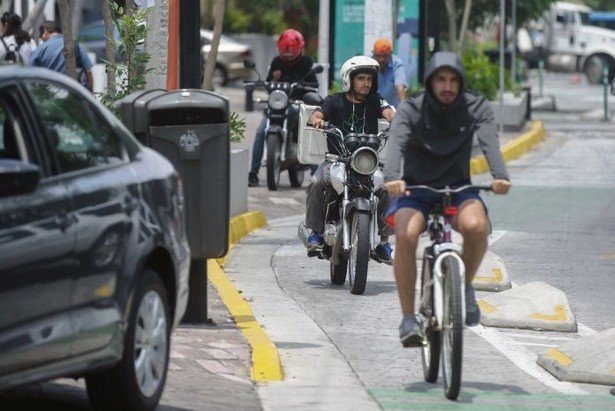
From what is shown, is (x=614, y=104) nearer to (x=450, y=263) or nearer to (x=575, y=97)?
(x=575, y=97)

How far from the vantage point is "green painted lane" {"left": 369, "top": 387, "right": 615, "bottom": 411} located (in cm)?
843

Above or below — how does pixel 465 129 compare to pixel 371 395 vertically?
above

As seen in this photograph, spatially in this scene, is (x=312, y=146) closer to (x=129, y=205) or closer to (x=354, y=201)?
(x=354, y=201)

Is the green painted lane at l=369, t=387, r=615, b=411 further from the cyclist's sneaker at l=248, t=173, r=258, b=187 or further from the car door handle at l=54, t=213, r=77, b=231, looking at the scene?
the cyclist's sneaker at l=248, t=173, r=258, b=187

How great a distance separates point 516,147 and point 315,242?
15364 millimetres

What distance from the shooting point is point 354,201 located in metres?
12.4

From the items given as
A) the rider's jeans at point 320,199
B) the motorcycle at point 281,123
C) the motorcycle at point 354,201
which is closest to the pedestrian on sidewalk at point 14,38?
the motorcycle at point 281,123

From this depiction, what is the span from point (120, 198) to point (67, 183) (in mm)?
374

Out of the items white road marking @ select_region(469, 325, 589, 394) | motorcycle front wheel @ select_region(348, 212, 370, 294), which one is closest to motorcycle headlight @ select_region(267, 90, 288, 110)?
motorcycle front wheel @ select_region(348, 212, 370, 294)

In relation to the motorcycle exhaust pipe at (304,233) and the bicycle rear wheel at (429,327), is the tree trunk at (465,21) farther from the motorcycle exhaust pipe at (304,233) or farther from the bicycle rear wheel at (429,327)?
the bicycle rear wheel at (429,327)

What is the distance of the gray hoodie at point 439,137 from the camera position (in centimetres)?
880

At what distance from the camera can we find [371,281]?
13.3m

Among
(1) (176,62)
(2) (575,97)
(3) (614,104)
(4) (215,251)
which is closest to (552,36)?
(2) (575,97)

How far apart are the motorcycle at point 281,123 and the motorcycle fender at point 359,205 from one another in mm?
7265
